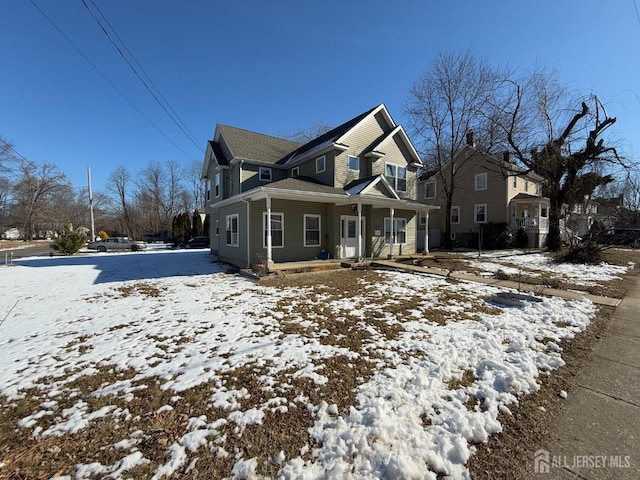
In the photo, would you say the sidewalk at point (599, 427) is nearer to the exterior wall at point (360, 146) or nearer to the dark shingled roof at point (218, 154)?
the exterior wall at point (360, 146)

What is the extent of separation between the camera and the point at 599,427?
2.53 meters

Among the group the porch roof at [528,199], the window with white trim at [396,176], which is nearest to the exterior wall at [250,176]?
the window with white trim at [396,176]

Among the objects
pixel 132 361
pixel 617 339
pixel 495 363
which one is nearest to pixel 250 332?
pixel 132 361

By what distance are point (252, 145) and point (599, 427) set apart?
17.3 m

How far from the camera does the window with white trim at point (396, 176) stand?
16.0 m

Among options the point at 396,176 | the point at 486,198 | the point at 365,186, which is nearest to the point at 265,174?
the point at 365,186

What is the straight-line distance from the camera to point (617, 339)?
456 centimetres

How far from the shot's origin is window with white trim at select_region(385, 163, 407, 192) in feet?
52.6

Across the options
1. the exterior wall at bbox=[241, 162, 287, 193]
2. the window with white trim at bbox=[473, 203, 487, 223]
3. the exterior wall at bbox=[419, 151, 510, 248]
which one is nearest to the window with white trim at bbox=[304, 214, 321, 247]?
the exterior wall at bbox=[241, 162, 287, 193]

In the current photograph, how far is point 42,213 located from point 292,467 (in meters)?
57.9

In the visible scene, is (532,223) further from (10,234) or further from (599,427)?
(10,234)

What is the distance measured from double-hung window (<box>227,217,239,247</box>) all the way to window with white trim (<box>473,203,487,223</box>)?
69.4ft

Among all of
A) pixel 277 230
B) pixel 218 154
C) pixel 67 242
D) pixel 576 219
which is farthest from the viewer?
pixel 576 219

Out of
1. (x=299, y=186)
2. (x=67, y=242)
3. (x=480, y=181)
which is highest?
(x=480, y=181)
